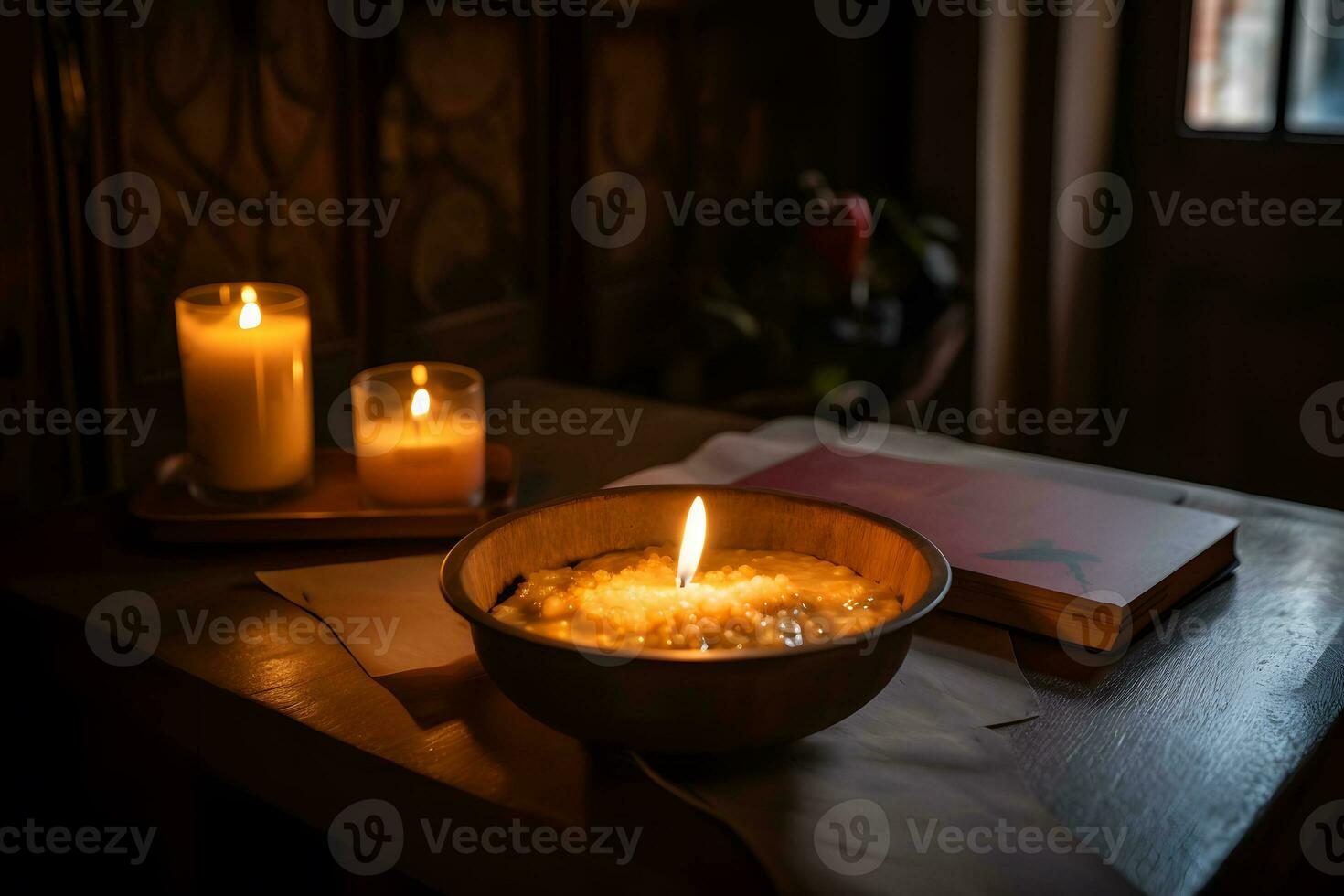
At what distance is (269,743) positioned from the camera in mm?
712

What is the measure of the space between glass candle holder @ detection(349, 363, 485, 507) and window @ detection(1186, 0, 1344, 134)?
204 cm

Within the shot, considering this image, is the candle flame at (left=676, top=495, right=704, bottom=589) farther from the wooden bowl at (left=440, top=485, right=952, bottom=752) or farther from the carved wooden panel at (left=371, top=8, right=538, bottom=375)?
the carved wooden panel at (left=371, top=8, right=538, bottom=375)

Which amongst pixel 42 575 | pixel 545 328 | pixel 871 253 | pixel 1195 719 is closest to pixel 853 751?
pixel 1195 719

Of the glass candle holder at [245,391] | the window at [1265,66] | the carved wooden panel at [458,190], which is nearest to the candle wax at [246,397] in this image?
the glass candle holder at [245,391]

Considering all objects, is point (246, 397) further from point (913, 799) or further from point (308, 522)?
point (913, 799)

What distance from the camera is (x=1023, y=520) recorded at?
90 centimetres

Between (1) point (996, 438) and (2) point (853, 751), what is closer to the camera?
(2) point (853, 751)

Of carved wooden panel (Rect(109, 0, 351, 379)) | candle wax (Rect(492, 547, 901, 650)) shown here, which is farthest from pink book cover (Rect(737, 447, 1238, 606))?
carved wooden panel (Rect(109, 0, 351, 379))

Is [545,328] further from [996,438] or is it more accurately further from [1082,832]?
[1082,832]

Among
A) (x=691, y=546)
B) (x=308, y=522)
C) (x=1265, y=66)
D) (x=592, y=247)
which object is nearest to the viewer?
(x=691, y=546)

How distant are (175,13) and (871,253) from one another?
1411mm

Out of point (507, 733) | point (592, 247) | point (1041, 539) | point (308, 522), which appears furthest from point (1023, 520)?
point (592, 247)

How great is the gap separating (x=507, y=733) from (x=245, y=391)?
1.39 feet

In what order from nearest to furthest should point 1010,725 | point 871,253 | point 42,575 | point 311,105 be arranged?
point 1010,725, point 42,575, point 311,105, point 871,253
